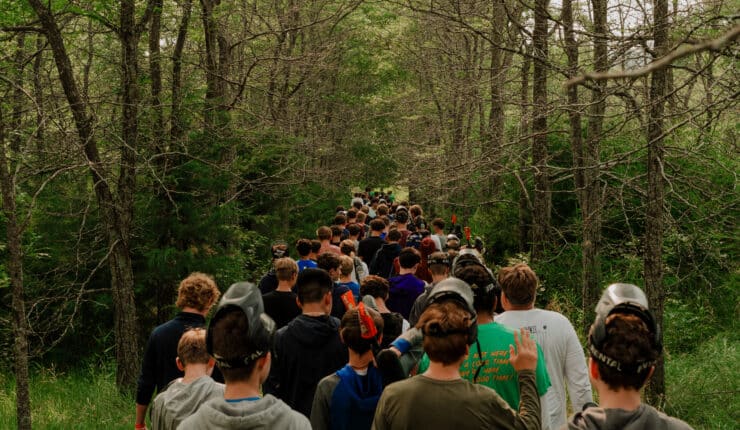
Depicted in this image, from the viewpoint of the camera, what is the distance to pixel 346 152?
34.5m

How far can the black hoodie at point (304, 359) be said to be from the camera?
454cm

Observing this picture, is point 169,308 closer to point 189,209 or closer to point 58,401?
point 189,209

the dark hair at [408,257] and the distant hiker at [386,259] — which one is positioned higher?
the dark hair at [408,257]

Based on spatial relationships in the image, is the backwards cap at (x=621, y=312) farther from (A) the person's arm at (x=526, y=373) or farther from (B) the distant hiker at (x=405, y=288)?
(B) the distant hiker at (x=405, y=288)

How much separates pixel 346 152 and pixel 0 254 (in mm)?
23216

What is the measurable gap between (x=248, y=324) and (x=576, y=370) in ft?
7.95

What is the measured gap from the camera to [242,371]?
2643mm

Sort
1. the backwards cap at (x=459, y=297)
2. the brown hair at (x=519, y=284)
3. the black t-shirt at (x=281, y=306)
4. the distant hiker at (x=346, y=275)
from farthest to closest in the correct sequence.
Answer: the distant hiker at (x=346, y=275) → the black t-shirt at (x=281, y=306) → the brown hair at (x=519, y=284) → the backwards cap at (x=459, y=297)

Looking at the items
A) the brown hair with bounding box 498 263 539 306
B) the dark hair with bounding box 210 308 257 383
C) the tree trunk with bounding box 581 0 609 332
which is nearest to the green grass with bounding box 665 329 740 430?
the tree trunk with bounding box 581 0 609 332

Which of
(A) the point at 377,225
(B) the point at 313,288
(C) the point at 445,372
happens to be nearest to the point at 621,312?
(C) the point at 445,372

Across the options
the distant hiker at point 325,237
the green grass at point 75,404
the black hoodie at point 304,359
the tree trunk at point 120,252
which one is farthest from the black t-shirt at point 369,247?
the black hoodie at point 304,359

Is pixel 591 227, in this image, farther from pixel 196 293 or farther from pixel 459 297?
pixel 459 297

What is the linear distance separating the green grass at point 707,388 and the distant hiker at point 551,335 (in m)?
3.75

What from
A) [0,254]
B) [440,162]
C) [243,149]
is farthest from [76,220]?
[440,162]
